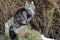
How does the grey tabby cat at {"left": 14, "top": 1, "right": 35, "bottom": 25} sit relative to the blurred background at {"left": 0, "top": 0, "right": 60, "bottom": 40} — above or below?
above

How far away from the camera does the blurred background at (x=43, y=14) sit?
5176mm

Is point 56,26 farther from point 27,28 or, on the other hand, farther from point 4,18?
point 27,28

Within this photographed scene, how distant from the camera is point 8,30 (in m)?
4.07

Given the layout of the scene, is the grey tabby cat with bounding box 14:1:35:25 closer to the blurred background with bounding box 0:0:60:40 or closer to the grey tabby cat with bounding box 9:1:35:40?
the grey tabby cat with bounding box 9:1:35:40

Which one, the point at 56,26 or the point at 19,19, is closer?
the point at 19,19

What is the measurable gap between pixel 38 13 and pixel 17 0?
1.82 feet

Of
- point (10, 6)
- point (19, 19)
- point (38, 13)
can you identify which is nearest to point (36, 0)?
point (38, 13)

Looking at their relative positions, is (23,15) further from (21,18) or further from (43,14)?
(43,14)

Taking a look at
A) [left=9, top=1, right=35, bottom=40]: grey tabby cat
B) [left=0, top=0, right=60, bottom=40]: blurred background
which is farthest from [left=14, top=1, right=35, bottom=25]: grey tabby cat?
[left=0, top=0, right=60, bottom=40]: blurred background

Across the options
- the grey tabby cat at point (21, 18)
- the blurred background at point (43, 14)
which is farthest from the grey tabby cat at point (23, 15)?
the blurred background at point (43, 14)

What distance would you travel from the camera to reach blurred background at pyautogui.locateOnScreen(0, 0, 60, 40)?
518cm

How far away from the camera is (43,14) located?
210 inches

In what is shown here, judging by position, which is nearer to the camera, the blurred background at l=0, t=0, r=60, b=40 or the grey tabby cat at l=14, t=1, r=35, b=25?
the grey tabby cat at l=14, t=1, r=35, b=25

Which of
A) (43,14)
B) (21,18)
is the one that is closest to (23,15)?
(21,18)
